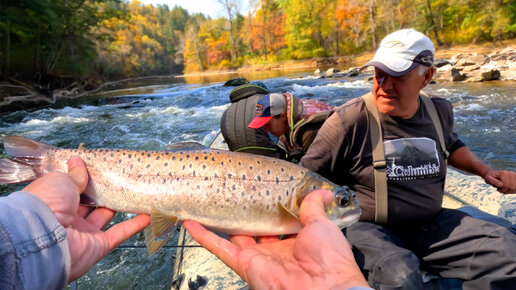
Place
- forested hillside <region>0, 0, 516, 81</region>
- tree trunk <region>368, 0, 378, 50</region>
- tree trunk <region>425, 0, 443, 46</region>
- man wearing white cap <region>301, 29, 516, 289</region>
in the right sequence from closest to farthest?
man wearing white cap <region>301, 29, 516, 289</region>
forested hillside <region>0, 0, 516, 81</region>
tree trunk <region>425, 0, 443, 46</region>
tree trunk <region>368, 0, 378, 50</region>

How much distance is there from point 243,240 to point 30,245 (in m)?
1.41

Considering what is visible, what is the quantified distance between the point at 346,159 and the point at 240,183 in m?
1.02

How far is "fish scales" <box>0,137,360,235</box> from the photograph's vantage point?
2277mm

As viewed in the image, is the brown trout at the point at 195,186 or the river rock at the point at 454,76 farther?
the river rock at the point at 454,76

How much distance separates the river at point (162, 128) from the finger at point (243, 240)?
1.32 metres

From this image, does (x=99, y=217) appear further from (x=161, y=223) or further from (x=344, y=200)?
(x=344, y=200)

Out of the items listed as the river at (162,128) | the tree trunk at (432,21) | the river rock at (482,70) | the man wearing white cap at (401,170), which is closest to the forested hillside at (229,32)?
the tree trunk at (432,21)

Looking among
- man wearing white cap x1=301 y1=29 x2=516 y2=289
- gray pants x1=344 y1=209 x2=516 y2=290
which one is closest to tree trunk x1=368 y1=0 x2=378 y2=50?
man wearing white cap x1=301 y1=29 x2=516 y2=289

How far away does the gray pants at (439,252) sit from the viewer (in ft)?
6.16

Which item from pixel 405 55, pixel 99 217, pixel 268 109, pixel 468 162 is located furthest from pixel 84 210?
pixel 468 162

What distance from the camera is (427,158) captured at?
238cm

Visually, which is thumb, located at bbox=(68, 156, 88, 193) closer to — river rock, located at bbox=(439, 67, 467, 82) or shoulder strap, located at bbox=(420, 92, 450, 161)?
shoulder strap, located at bbox=(420, 92, 450, 161)

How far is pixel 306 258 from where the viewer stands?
1.60m

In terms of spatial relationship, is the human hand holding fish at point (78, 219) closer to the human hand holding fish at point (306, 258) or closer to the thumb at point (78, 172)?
the thumb at point (78, 172)
